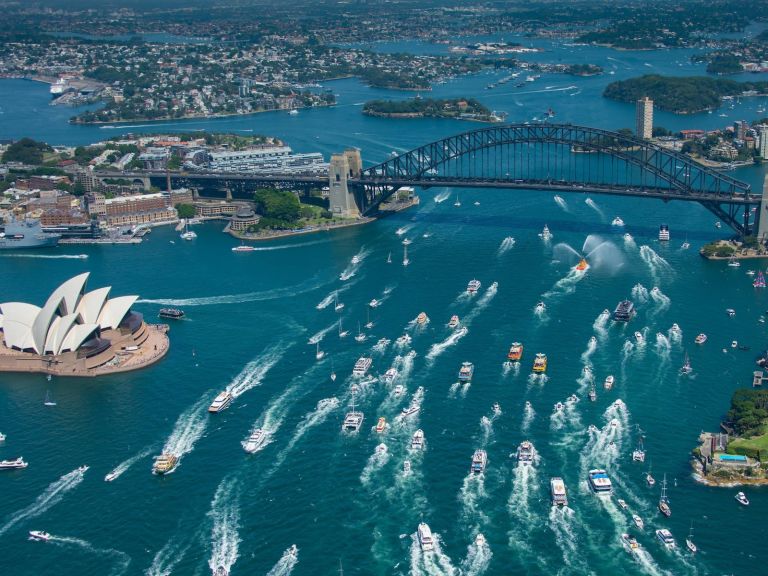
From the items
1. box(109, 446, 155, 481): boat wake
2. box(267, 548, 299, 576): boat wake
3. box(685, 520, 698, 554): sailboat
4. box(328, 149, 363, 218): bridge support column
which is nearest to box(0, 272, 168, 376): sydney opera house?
box(109, 446, 155, 481): boat wake

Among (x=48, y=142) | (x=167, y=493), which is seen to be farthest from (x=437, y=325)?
(x=48, y=142)

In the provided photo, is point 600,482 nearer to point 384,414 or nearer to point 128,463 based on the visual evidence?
point 384,414

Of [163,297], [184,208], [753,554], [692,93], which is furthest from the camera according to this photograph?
[692,93]

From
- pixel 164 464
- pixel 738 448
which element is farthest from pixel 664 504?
pixel 164 464

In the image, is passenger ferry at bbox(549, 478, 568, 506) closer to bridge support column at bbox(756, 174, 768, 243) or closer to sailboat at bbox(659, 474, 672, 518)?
sailboat at bbox(659, 474, 672, 518)

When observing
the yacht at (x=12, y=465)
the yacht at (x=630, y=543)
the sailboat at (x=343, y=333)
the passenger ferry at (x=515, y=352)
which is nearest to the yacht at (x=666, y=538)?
the yacht at (x=630, y=543)

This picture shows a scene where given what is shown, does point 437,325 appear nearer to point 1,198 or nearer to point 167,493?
point 167,493

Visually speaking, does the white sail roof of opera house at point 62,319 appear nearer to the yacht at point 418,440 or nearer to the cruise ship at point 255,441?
the cruise ship at point 255,441
